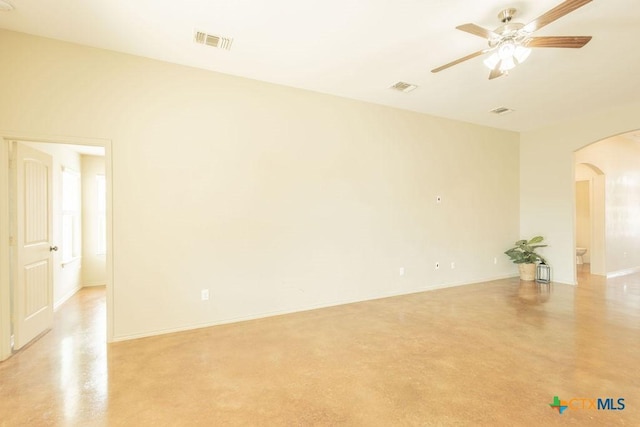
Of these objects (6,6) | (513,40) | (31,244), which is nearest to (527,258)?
(513,40)

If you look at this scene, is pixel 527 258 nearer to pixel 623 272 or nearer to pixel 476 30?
pixel 623 272

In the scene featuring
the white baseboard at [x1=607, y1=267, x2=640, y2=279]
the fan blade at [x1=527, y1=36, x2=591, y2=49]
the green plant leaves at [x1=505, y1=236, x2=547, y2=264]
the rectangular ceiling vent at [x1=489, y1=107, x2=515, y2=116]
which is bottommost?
the white baseboard at [x1=607, y1=267, x2=640, y2=279]

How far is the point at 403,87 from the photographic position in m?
4.12

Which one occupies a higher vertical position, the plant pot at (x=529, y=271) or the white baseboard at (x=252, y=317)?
the plant pot at (x=529, y=271)

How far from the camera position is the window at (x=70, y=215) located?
16.1ft

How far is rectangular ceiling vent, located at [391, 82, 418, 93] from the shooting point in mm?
4027

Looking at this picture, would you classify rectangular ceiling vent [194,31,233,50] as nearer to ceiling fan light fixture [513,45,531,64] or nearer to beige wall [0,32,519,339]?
beige wall [0,32,519,339]

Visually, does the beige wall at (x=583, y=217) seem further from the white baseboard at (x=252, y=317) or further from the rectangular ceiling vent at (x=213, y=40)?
the rectangular ceiling vent at (x=213, y=40)

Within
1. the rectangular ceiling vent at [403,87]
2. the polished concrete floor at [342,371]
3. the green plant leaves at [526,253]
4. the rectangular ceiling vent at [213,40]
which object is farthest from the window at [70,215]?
the green plant leaves at [526,253]

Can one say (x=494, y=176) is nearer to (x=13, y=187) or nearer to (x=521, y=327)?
(x=521, y=327)

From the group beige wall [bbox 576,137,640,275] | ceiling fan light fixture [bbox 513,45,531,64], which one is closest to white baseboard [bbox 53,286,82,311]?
ceiling fan light fixture [bbox 513,45,531,64]

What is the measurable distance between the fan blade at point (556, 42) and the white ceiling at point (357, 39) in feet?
1.09

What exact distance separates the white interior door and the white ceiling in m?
1.35

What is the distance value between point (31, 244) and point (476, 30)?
4752mm
